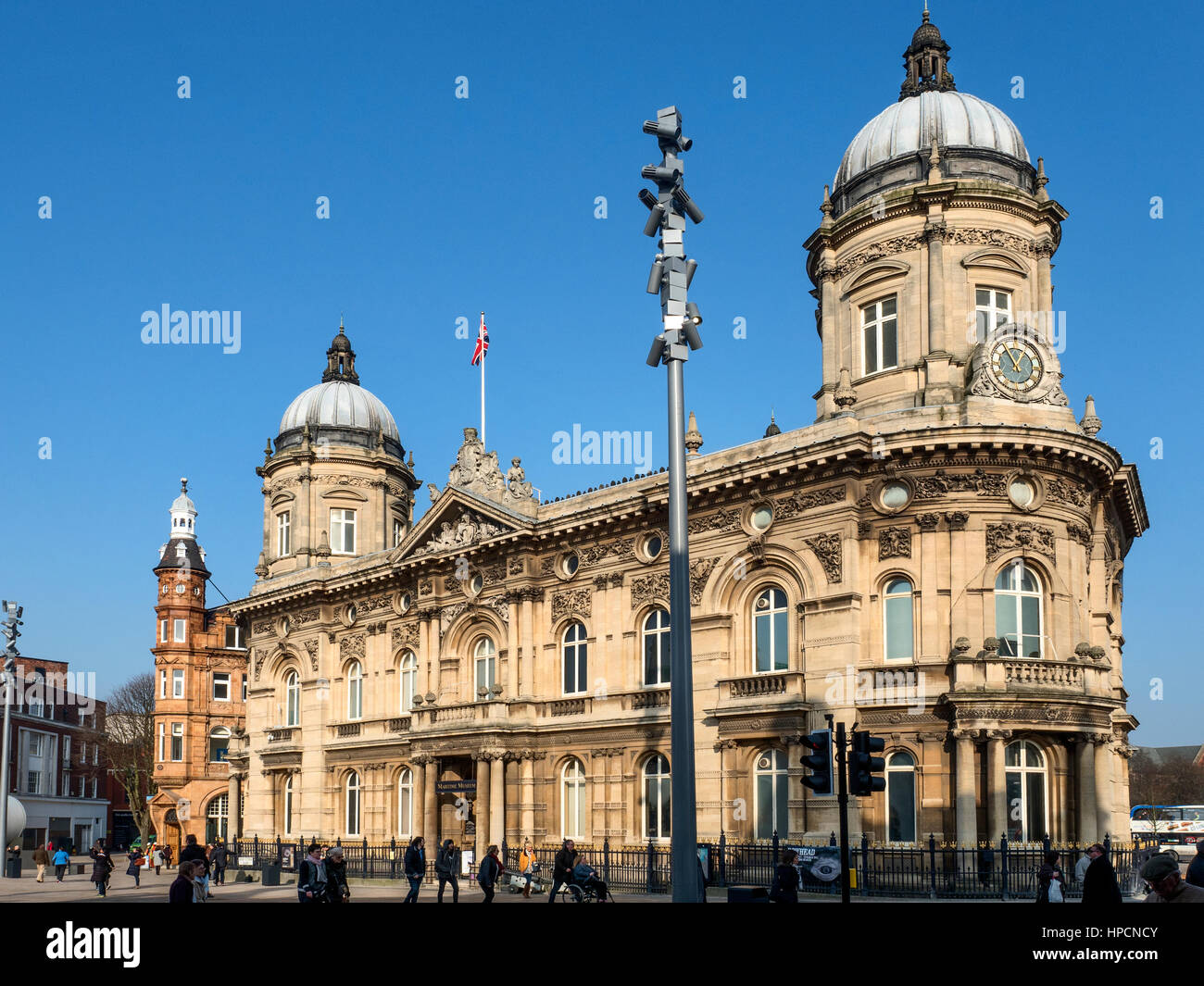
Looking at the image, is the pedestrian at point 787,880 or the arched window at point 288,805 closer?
the pedestrian at point 787,880

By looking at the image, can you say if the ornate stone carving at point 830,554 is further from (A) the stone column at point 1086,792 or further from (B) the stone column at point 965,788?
(A) the stone column at point 1086,792

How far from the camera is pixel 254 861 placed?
49562 millimetres

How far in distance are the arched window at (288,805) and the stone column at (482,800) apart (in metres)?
14.4

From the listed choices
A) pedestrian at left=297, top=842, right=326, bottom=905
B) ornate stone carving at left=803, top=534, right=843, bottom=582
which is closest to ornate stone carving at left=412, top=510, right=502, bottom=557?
ornate stone carving at left=803, top=534, right=843, bottom=582

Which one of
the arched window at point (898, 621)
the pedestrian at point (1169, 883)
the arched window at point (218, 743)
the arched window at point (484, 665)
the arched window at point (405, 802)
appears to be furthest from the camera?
the arched window at point (218, 743)

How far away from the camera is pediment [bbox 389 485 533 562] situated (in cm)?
4284

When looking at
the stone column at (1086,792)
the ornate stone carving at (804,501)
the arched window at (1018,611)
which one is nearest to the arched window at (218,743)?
the ornate stone carving at (804,501)

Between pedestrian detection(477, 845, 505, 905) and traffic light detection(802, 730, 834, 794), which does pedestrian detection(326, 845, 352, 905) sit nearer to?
pedestrian detection(477, 845, 505, 905)

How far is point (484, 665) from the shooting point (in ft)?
145

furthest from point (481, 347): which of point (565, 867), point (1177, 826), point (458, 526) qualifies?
point (1177, 826)

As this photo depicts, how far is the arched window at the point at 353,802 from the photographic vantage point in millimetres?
49719

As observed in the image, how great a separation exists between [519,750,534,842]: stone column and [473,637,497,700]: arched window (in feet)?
10.6

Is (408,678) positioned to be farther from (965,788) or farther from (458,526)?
(965,788)
